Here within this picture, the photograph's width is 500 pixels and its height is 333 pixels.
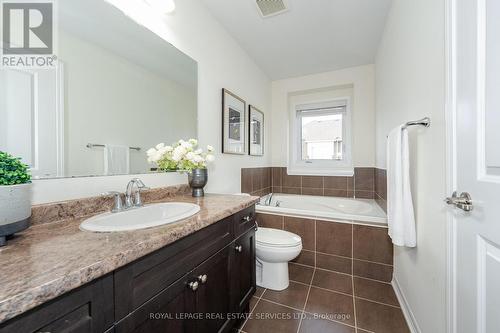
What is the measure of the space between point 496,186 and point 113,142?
1.57 metres

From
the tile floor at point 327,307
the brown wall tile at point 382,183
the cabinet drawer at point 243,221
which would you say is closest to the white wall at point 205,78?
the cabinet drawer at point 243,221

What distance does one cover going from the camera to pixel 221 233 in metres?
1.07

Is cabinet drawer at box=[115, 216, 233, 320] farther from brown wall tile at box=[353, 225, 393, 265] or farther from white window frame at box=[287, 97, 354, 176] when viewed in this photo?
white window frame at box=[287, 97, 354, 176]

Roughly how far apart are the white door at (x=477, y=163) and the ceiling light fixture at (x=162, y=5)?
1476mm

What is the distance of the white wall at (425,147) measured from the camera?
95 centimetres

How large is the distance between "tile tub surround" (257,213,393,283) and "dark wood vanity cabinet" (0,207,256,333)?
852mm

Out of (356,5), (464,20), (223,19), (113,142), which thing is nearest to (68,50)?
(113,142)

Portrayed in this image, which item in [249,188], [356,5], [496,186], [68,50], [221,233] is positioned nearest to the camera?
[496,186]

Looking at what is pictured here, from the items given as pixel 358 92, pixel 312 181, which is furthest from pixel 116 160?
pixel 358 92

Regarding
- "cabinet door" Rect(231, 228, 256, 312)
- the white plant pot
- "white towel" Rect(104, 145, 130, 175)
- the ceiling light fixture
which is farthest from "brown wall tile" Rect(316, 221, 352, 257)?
the ceiling light fixture

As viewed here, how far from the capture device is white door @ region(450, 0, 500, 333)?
2.07ft

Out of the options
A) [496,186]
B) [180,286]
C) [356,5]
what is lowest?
[180,286]

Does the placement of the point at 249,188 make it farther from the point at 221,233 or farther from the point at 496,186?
the point at 496,186

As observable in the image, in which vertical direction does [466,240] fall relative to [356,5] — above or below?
below
